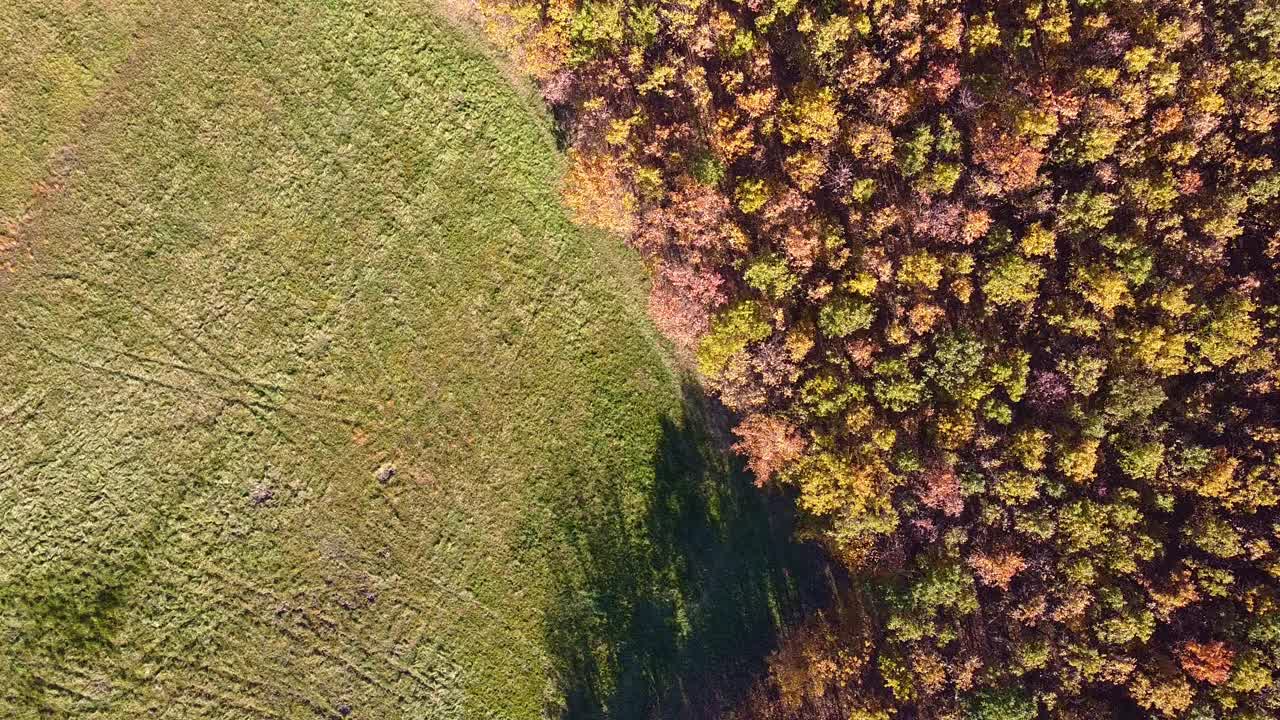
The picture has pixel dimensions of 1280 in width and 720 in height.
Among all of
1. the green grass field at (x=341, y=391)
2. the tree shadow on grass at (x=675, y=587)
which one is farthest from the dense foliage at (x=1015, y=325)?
the green grass field at (x=341, y=391)

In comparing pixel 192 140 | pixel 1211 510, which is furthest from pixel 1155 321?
pixel 192 140

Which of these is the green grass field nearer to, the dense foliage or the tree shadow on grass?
the tree shadow on grass

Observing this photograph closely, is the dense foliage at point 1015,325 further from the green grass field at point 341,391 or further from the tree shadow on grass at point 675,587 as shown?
the green grass field at point 341,391

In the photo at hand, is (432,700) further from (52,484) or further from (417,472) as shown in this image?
(52,484)

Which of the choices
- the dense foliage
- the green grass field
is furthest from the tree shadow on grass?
the dense foliage

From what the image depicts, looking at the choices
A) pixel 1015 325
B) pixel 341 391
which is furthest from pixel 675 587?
pixel 1015 325
